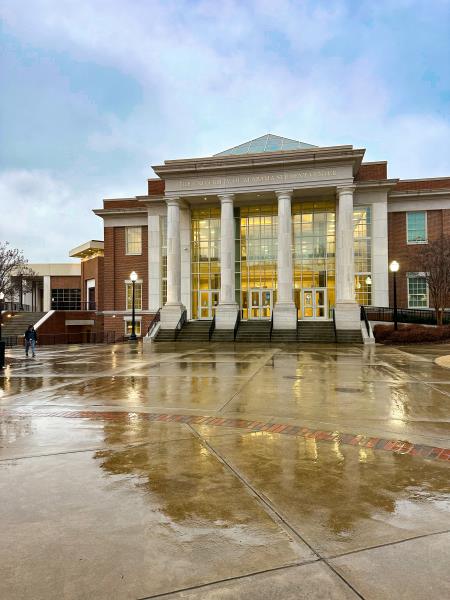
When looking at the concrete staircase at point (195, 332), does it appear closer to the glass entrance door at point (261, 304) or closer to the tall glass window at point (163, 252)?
the glass entrance door at point (261, 304)

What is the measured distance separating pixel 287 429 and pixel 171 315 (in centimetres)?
2914

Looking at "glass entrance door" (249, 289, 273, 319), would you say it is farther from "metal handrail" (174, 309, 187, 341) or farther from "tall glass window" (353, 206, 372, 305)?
"tall glass window" (353, 206, 372, 305)

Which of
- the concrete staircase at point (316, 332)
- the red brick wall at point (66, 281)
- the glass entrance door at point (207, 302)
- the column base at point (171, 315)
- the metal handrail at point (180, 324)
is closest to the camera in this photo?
the concrete staircase at point (316, 332)

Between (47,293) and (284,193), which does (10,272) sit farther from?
(284,193)

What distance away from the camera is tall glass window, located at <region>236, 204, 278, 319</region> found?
40.1 meters

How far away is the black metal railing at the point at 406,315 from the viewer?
34500 mm

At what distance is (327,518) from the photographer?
387 cm

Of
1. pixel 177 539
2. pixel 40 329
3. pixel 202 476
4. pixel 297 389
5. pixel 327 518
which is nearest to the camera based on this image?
pixel 177 539

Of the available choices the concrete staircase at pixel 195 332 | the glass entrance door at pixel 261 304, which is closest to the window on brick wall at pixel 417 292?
the glass entrance door at pixel 261 304

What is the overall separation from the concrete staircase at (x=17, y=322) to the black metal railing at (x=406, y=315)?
29.7 metres

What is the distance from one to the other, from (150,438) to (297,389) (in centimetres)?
510

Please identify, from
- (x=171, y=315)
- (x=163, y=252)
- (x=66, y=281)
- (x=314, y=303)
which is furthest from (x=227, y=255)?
(x=66, y=281)

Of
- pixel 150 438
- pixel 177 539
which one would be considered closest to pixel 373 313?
pixel 150 438

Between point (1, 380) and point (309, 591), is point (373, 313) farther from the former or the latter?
point (309, 591)
